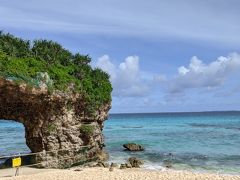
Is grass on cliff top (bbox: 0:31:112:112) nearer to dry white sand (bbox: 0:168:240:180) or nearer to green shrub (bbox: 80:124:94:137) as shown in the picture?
green shrub (bbox: 80:124:94:137)

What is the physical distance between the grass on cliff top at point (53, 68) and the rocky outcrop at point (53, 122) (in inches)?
34.1

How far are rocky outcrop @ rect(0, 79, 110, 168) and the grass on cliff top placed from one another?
0.87 m

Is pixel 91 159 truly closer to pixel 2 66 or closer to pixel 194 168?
pixel 194 168

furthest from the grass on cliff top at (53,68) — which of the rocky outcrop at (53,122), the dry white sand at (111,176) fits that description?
the dry white sand at (111,176)

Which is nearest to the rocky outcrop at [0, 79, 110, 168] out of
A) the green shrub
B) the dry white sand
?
the green shrub

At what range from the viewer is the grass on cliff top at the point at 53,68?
84.5 feet

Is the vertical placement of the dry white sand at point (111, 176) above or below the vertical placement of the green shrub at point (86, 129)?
below

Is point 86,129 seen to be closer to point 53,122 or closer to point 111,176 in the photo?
point 53,122

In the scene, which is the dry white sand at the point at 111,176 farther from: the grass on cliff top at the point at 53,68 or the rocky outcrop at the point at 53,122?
the grass on cliff top at the point at 53,68

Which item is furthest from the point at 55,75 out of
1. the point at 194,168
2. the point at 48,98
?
the point at 194,168

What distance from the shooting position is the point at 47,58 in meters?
29.5

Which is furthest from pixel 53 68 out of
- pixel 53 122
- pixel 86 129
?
pixel 86 129

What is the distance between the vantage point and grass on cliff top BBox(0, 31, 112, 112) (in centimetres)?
2575

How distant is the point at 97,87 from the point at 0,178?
11074 mm
